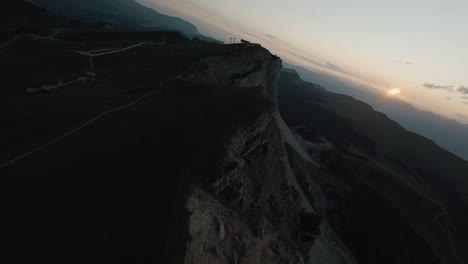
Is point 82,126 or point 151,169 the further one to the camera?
point 82,126

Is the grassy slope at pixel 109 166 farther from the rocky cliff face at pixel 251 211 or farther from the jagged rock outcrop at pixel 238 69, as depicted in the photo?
the jagged rock outcrop at pixel 238 69

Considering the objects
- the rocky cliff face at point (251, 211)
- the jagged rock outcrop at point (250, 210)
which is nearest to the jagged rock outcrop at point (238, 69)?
the rocky cliff face at point (251, 211)

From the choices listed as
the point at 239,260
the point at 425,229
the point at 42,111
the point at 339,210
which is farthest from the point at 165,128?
the point at 425,229

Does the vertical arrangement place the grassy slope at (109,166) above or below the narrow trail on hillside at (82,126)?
above

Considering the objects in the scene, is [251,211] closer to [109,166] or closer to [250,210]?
[250,210]

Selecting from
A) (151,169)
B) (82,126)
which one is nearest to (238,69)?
(82,126)

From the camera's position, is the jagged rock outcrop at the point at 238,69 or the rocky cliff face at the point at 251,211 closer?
the rocky cliff face at the point at 251,211

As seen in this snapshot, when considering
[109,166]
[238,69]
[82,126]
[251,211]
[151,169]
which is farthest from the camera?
[238,69]

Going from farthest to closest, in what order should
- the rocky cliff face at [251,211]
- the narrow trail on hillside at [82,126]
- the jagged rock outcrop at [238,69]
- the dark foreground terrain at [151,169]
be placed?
the jagged rock outcrop at [238,69] < the narrow trail on hillside at [82,126] < the rocky cliff face at [251,211] < the dark foreground terrain at [151,169]

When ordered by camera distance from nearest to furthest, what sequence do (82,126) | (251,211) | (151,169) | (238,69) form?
(151,169) → (82,126) → (251,211) → (238,69)

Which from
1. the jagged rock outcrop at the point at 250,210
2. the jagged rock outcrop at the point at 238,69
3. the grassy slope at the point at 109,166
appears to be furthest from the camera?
the jagged rock outcrop at the point at 238,69
